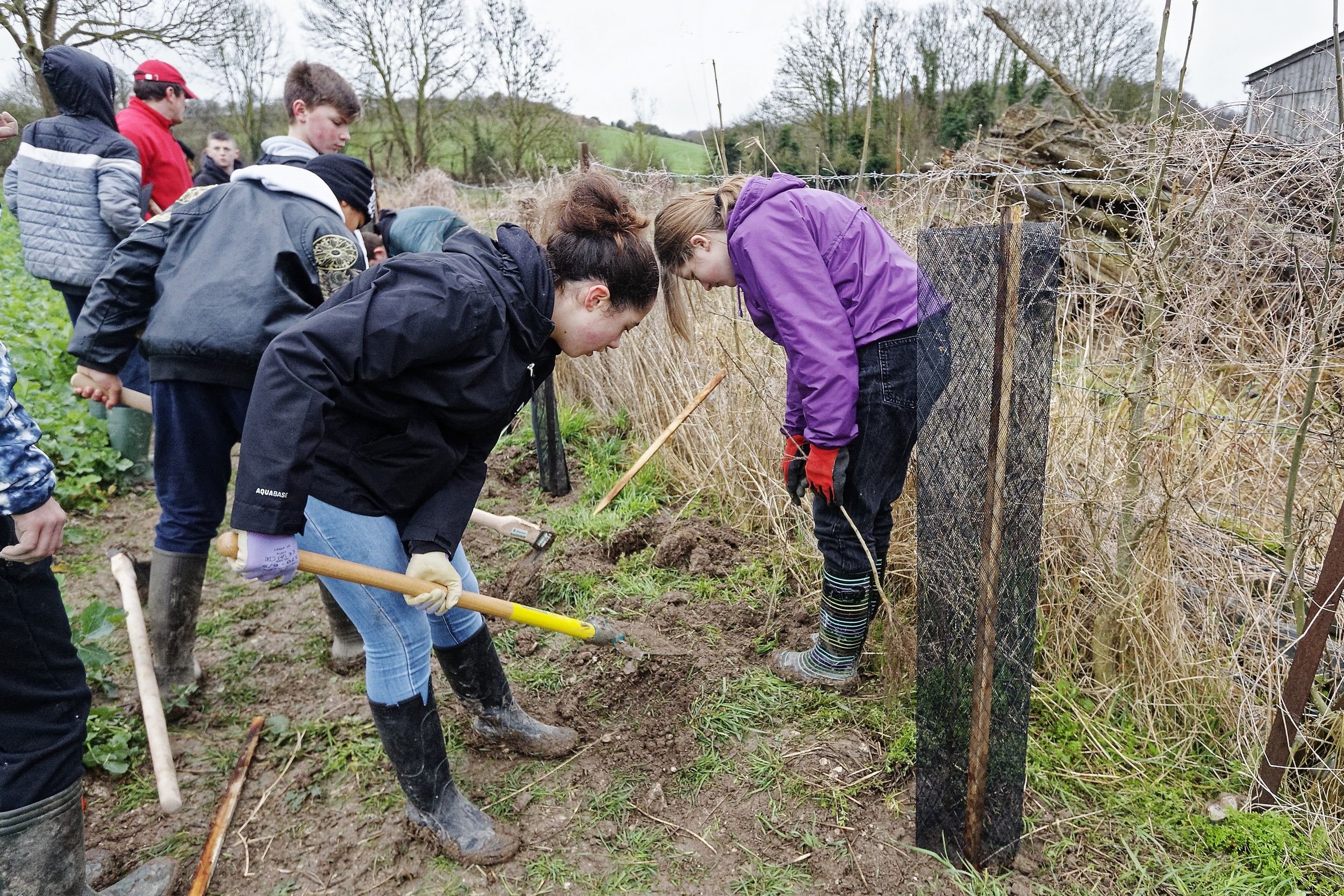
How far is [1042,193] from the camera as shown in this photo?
4355 millimetres

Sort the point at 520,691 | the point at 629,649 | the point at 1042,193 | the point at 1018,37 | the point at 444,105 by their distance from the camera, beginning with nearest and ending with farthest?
the point at 629,649 → the point at 520,691 → the point at 1018,37 → the point at 1042,193 → the point at 444,105

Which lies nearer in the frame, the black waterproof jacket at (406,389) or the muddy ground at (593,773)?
the black waterproof jacket at (406,389)

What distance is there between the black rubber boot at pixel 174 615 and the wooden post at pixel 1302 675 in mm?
3210

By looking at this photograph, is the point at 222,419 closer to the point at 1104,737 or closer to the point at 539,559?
the point at 539,559

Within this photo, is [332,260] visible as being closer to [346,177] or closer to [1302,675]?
[346,177]

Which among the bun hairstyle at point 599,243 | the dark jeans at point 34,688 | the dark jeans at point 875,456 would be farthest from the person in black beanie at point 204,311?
the dark jeans at point 875,456

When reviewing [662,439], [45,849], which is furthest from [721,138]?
[45,849]

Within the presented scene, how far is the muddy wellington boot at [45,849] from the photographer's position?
1734 millimetres

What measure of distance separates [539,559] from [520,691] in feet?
2.01

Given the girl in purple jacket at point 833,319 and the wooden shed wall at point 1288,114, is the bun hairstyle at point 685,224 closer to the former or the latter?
the girl in purple jacket at point 833,319

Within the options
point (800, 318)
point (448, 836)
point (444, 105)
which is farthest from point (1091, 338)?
point (444, 105)

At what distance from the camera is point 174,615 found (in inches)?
107

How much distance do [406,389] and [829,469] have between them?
130 cm

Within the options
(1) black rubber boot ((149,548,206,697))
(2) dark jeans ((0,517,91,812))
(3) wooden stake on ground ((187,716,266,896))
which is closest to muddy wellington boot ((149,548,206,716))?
(1) black rubber boot ((149,548,206,697))
